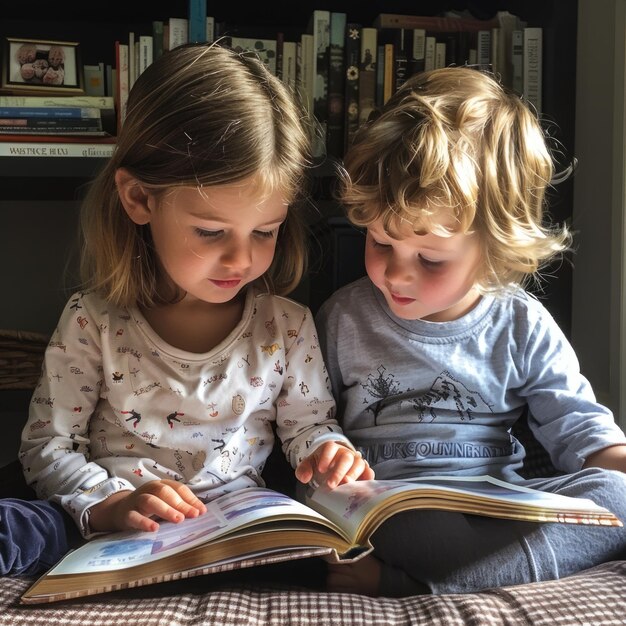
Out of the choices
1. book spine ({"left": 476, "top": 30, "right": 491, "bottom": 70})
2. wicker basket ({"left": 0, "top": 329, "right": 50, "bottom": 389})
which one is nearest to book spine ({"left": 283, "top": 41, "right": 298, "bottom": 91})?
book spine ({"left": 476, "top": 30, "right": 491, "bottom": 70})

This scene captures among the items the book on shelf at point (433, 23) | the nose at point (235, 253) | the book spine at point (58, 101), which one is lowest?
the nose at point (235, 253)

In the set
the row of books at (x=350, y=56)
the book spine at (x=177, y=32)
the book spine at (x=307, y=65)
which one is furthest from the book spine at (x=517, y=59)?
the book spine at (x=177, y=32)

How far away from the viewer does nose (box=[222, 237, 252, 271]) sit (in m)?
0.93

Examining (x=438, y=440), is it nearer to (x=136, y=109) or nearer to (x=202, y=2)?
(x=136, y=109)

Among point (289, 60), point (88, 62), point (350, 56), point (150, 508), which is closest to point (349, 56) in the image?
point (350, 56)

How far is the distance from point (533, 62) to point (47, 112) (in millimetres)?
867

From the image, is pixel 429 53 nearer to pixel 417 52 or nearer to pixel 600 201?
pixel 417 52

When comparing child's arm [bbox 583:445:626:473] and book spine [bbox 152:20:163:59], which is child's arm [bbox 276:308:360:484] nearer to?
child's arm [bbox 583:445:626:473]

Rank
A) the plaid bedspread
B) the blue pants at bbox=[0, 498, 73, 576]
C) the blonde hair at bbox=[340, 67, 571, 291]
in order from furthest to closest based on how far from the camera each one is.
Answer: the blonde hair at bbox=[340, 67, 571, 291]
the blue pants at bbox=[0, 498, 73, 576]
the plaid bedspread

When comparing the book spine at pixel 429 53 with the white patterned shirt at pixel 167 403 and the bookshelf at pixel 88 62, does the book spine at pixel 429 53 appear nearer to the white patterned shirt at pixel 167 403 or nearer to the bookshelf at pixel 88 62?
the bookshelf at pixel 88 62

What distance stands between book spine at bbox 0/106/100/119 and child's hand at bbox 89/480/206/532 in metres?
0.76

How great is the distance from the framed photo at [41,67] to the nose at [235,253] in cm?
65

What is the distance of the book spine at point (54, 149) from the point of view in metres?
1.30

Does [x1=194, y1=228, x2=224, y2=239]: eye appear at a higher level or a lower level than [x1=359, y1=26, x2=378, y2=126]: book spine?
lower
